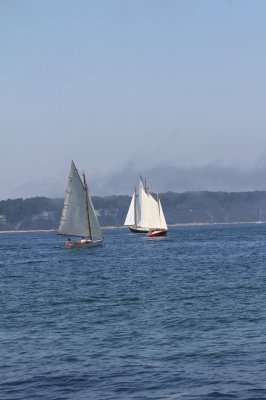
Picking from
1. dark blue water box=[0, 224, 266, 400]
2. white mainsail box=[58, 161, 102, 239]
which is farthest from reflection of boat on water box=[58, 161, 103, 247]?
dark blue water box=[0, 224, 266, 400]

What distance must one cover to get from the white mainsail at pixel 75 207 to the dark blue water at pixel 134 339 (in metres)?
Answer: 48.4

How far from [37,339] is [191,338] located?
7.46 meters

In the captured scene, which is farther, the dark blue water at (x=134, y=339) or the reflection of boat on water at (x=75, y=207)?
the reflection of boat on water at (x=75, y=207)

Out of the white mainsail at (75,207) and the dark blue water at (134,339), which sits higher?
the white mainsail at (75,207)

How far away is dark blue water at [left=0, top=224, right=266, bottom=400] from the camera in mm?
25578

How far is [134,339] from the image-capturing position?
34625 mm

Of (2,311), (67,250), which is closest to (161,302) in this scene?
(2,311)

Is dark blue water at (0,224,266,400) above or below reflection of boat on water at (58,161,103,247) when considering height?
below

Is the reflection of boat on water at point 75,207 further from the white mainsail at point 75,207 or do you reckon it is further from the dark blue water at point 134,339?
the dark blue water at point 134,339

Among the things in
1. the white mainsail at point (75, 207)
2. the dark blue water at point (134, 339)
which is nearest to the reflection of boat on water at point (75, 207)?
the white mainsail at point (75, 207)

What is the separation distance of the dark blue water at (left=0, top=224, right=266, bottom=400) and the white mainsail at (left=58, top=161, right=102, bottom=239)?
4835 cm

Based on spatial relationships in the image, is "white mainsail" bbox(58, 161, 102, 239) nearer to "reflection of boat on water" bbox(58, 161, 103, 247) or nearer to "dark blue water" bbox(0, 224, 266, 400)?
"reflection of boat on water" bbox(58, 161, 103, 247)

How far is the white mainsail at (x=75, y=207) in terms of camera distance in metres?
117

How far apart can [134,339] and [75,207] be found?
83.6 m
